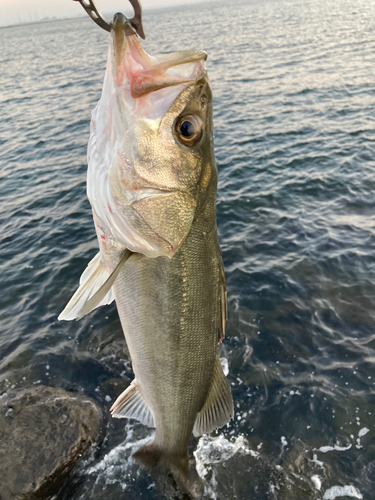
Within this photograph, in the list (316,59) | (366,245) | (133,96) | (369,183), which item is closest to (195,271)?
(133,96)

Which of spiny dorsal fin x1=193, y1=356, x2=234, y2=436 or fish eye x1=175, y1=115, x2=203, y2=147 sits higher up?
fish eye x1=175, y1=115, x2=203, y2=147

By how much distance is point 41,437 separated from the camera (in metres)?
4.72

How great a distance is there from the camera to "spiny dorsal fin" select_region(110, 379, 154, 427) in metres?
3.18

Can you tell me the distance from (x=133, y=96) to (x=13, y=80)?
3124 cm

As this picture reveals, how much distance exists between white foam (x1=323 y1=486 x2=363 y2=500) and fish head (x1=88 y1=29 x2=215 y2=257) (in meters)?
3.76

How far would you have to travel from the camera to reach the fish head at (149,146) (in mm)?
2080

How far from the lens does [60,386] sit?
5648 millimetres

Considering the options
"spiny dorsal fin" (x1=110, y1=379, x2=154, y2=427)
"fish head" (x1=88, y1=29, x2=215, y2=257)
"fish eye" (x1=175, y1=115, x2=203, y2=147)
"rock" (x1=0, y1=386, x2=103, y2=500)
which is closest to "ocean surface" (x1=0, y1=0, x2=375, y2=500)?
"rock" (x1=0, y1=386, x2=103, y2=500)

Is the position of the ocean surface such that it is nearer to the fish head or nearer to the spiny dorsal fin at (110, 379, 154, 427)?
the spiny dorsal fin at (110, 379, 154, 427)

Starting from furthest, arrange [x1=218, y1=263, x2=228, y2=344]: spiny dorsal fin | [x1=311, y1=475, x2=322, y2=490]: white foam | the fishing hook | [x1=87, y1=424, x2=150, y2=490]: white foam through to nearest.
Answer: [x1=87, y1=424, x2=150, y2=490]: white foam < [x1=311, y1=475, x2=322, y2=490]: white foam < [x1=218, y1=263, x2=228, y2=344]: spiny dorsal fin < the fishing hook

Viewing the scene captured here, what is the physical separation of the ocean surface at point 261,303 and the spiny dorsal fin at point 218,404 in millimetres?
1509

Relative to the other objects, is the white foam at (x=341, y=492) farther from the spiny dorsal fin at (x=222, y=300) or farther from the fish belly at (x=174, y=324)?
the spiny dorsal fin at (x=222, y=300)

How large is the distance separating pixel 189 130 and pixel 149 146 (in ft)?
0.88

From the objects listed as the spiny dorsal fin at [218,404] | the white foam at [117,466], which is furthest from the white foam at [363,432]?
the white foam at [117,466]
